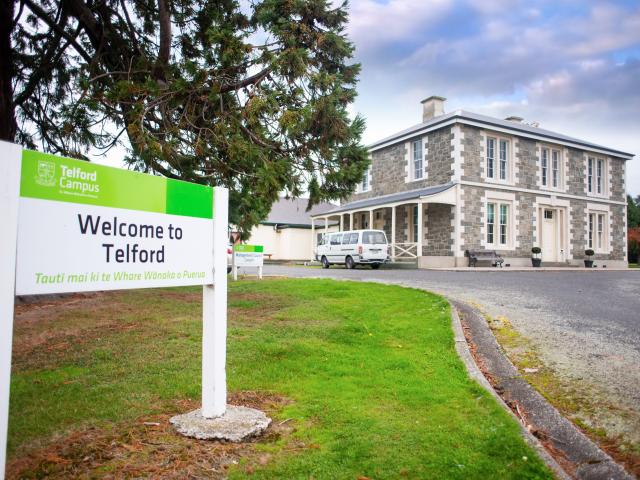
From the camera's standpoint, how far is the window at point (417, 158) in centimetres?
2550

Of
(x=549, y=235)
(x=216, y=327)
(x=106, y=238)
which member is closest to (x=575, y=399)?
(x=216, y=327)

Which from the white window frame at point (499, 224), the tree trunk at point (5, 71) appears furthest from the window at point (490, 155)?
the tree trunk at point (5, 71)

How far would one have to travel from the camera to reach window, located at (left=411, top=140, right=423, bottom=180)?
25500 mm

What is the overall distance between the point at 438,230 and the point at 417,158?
446 cm

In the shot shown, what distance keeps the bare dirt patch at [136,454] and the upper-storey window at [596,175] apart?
30594mm

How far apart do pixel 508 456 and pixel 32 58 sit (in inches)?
444

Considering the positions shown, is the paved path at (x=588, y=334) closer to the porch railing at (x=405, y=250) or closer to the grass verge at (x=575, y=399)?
the grass verge at (x=575, y=399)

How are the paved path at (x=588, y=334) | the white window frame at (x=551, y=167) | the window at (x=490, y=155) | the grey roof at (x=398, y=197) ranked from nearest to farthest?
the paved path at (x=588, y=334), the grey roof at (x=398, y=197), the window at (x=490, y=155), the white window frame at (x=551, y=167)

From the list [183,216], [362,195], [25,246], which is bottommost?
[25,246]

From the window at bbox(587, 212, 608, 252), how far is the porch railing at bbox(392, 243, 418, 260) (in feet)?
38.8

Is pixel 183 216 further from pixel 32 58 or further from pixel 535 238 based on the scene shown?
pixel 535 238

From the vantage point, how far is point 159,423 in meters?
3.36

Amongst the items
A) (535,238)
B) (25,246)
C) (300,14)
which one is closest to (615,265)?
(535,238)

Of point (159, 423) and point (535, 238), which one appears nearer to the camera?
point (159, 423)
